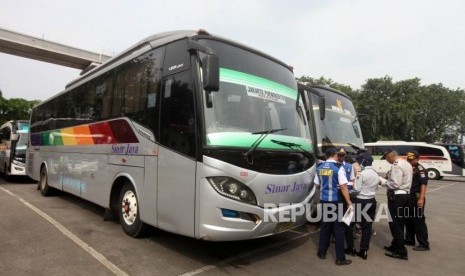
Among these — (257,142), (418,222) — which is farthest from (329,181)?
(418,222)

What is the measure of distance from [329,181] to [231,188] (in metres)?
1.69

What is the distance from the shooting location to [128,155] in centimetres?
610

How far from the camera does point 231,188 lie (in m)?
4.52

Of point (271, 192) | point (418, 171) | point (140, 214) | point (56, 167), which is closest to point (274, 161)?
point (271, 192)

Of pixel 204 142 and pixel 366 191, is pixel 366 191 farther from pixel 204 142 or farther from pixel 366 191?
pixel 204 142

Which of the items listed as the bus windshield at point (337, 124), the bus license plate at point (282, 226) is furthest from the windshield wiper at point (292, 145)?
the bus windshield at point (337, 124)

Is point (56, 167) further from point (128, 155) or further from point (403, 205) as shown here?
point (403, 205)

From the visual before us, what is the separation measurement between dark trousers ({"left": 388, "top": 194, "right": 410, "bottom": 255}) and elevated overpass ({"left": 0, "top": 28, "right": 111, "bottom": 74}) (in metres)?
31.4

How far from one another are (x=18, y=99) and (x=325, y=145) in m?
54.1

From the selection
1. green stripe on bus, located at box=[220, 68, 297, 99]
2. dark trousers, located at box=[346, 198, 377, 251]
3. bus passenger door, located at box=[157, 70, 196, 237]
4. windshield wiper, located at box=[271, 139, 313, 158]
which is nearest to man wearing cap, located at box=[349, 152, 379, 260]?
dark trousers, located at box=[346, 198, 377, 251]

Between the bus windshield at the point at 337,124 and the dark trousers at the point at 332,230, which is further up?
the bus windshield at the point at 337,124

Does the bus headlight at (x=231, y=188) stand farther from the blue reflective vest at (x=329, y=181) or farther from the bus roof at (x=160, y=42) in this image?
the bus roof at (x=160, y=42)

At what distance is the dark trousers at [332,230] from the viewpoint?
5295mm

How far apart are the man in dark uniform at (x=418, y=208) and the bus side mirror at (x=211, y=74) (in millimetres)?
4033
